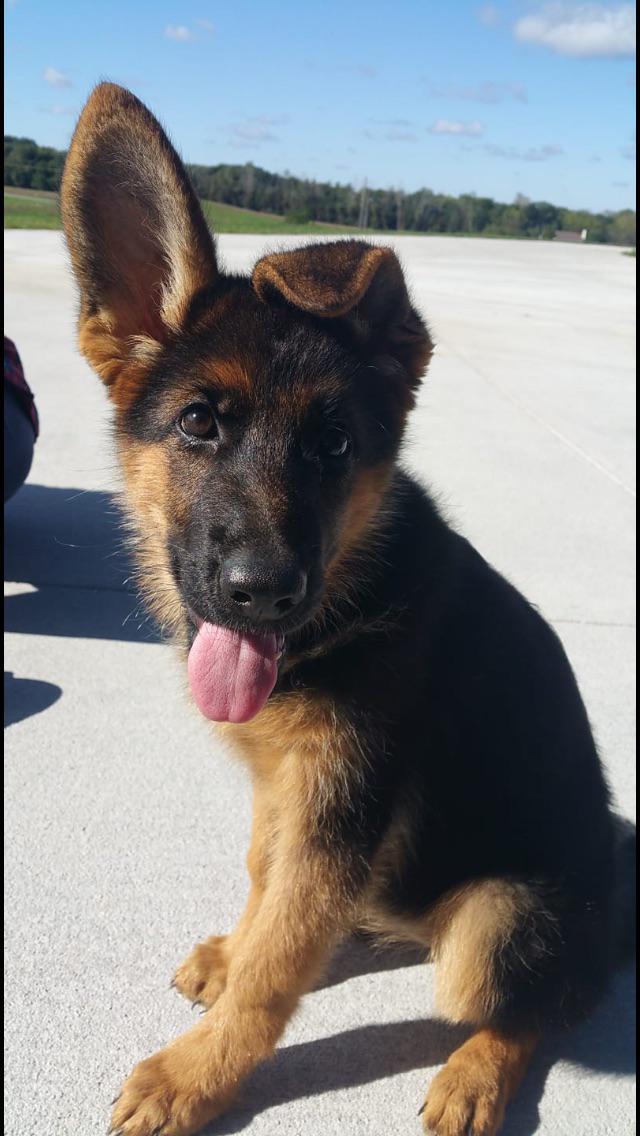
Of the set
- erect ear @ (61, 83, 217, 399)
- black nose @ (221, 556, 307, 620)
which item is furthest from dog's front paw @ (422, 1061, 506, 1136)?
erect ear @ (61, 83, 217, 399)

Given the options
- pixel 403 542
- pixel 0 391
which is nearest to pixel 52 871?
pixel 403 542

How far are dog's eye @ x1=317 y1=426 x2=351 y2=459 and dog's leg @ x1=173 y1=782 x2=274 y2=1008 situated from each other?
0.90 meters

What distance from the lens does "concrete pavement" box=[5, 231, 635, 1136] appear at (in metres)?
2.29

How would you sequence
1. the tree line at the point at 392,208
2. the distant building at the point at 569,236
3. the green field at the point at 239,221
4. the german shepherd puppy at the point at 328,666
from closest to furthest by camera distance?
the german shepherd puppy at the point at 328,666, the green field at the point at 239,221, the tree line at the point at 392,208, the distant building at the point at 569,236

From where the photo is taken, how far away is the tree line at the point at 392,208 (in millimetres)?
32906

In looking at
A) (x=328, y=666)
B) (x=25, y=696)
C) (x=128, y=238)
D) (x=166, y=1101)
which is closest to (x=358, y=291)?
(x=128, y=238)

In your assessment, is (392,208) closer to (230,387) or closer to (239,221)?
(239,221)

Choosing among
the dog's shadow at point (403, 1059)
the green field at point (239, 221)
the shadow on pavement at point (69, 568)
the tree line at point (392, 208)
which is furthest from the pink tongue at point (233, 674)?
the green field at point (239, 221)

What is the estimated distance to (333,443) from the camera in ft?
7.73

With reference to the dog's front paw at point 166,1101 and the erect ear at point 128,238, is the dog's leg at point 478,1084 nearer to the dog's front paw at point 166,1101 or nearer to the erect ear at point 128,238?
the dog's front paw at point 166,1101

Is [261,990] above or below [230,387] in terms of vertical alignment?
below

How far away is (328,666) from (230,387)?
0.72 m

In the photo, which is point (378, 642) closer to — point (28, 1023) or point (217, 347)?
point (217, 347)

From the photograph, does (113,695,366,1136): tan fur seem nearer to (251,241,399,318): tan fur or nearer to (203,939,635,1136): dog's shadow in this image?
(203,939,635,1136): dog's shadow
